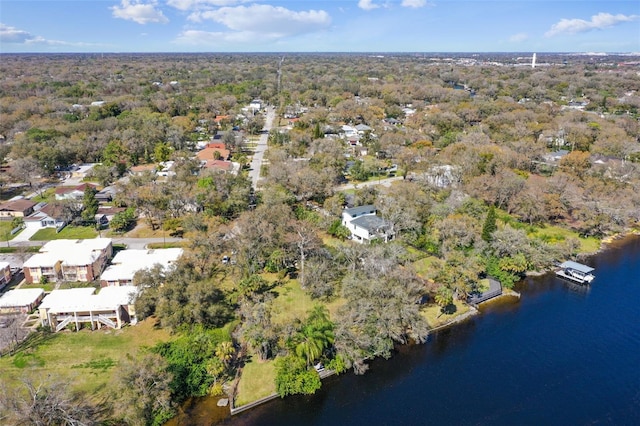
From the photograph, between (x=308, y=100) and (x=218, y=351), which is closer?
(x=218, y=351)

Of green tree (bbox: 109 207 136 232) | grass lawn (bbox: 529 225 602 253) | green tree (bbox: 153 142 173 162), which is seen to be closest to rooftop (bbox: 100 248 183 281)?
green tree (bbox: 109 207 136 232)

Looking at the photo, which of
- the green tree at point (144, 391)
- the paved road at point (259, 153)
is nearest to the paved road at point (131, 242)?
the paved road at point (259, 153)

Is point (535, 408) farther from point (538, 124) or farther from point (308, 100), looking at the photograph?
point (308, 100)

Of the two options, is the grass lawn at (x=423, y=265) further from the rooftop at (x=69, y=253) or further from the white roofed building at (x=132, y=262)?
the rooftop at (x=69, y=253)

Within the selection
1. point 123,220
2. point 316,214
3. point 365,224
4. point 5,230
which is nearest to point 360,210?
point 365,224

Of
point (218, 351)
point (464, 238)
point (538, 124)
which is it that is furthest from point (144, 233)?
point (538, 124)

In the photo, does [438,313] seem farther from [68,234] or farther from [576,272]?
[68,234]
